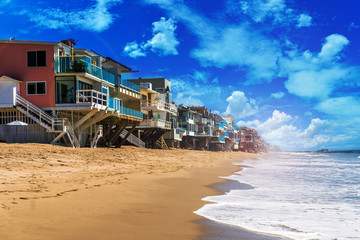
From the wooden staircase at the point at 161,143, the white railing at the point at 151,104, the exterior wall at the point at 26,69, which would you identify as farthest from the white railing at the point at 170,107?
the exterior wall at the point at 26,69

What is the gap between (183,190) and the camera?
13.0 metres

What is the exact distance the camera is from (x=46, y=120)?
25.5m

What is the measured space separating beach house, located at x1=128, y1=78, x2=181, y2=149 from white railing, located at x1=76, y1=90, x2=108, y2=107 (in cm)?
1659

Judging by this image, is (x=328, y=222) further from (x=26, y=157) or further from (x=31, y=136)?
(x=31, y=136)

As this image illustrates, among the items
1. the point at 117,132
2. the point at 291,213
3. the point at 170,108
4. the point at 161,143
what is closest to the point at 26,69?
the point at 117,132

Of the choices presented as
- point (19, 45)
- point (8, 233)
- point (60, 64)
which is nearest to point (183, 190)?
point (8, 233)

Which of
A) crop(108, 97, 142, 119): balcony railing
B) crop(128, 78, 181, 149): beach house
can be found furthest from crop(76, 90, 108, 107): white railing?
crop(128, 78, 181, 149): beach house

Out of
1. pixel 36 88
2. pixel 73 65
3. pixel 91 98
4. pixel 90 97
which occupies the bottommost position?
pixel 91 98

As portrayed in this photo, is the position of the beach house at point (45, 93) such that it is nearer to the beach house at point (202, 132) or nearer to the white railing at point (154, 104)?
the white railing at point (154, 104)

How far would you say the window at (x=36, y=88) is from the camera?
26875mm

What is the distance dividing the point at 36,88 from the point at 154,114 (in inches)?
1010

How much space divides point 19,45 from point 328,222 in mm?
26615

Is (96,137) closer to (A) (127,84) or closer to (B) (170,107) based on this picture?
(A) (127,84)

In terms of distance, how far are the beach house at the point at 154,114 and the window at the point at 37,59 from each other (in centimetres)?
2000
